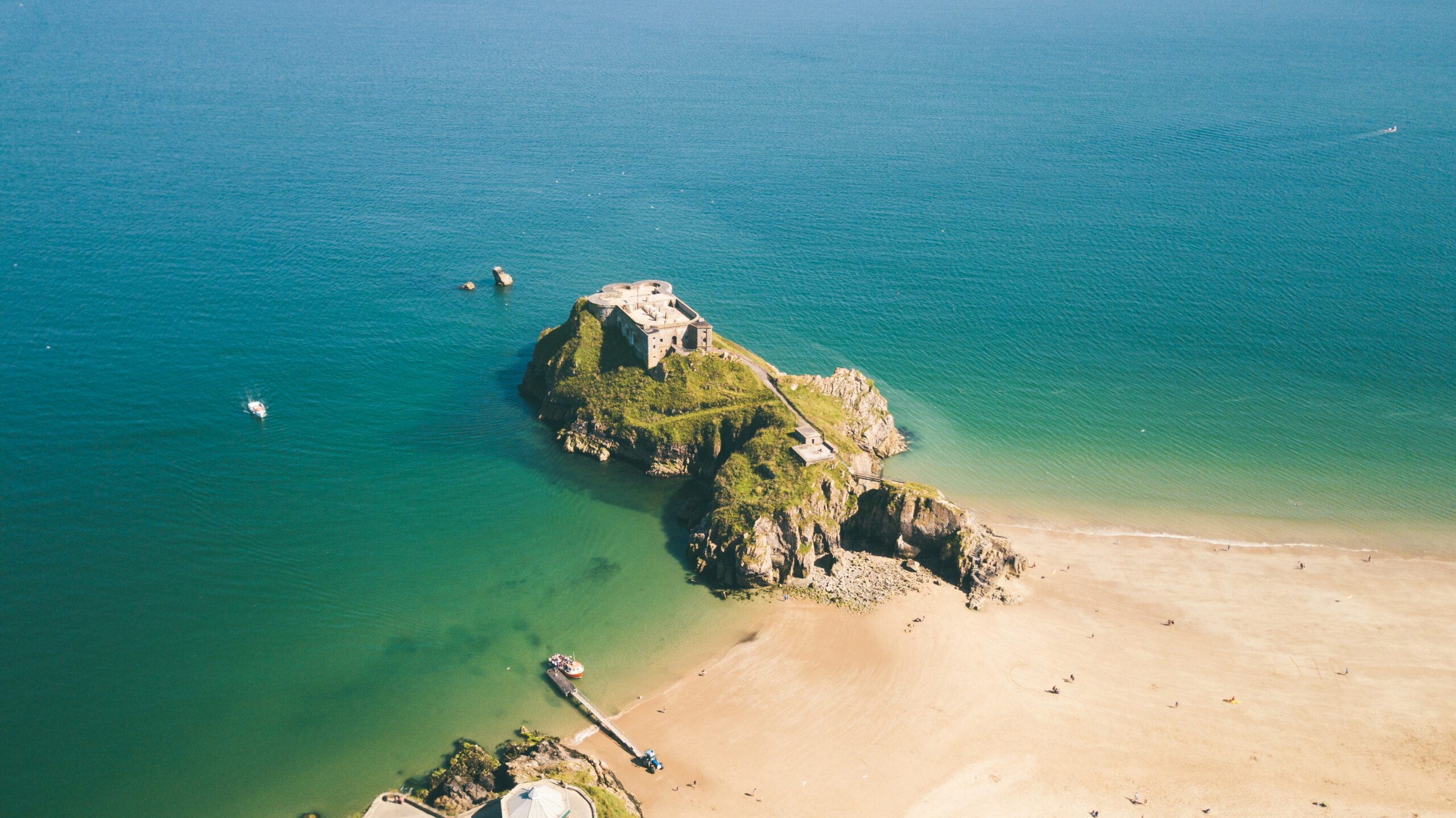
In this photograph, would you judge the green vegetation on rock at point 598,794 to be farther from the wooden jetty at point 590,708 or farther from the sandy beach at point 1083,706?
the wooden jetty at point 590,708

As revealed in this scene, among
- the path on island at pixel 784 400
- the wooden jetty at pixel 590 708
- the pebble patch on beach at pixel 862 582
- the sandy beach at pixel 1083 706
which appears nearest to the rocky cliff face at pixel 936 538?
the pebble patch on beach at pixel 862 582

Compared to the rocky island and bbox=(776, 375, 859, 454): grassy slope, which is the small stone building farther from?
bbox=(776, 375, 859, 454): grassy slope

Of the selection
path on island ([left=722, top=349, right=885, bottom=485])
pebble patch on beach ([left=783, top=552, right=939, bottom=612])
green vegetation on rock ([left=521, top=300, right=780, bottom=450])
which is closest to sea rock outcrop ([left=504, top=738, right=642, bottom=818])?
pebble patch on beach ([left=783, top=552, right=939, bottom=612])

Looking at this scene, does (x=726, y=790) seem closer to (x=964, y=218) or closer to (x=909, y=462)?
(x=909, y=462)

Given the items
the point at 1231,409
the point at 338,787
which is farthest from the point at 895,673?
the point at 1231,409

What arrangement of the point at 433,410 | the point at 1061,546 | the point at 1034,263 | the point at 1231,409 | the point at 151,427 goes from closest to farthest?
the point at 1061,546
the point at 151,427
the point at 433,410
the point at 1231,409
the point at 1034,263

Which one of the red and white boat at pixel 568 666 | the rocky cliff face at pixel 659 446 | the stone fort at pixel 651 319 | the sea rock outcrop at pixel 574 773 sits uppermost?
→ the stone fort at pixel 651 319

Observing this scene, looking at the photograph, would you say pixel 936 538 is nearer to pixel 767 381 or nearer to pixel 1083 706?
pixel 1083 706
